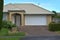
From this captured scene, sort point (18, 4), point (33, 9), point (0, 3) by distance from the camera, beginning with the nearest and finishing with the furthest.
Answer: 1. point (0, 3)
2. point (33, 9)
3. point (18, 4)

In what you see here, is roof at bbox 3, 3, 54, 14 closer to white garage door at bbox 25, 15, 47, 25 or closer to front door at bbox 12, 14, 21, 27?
white garage door at bbox 25, 15, 47, 25

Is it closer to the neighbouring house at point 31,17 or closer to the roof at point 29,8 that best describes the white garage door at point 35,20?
the neighbouring house at point 31,17

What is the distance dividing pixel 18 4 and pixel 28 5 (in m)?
2.52

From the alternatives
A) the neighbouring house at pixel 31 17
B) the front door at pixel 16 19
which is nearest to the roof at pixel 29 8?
the neighbouring house at pixel 31 17

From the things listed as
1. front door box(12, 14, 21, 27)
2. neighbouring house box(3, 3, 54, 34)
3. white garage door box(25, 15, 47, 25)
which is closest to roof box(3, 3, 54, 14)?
neighbouring house box(3, 3, 54, 34)

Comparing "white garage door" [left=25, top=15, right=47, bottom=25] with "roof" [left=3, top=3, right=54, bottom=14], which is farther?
"roof" [left=3, top=3, right=54, bottom=14]

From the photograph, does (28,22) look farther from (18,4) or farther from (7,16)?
(18,4)

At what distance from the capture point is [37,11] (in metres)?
44.3

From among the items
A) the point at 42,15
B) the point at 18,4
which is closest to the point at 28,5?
the point at 18,4

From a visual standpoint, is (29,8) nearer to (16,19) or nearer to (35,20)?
(35,20)

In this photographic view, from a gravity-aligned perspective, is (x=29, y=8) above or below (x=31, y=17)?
above

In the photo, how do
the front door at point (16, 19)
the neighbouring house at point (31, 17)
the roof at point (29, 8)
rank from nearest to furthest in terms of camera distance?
the neighbouring house at point (31, 17), the front door at point (16, 19), the roof at point (29, 8)

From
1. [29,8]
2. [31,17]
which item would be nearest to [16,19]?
[31,17]

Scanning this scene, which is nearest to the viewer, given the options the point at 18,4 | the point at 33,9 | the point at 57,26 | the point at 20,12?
the point at 57,26
